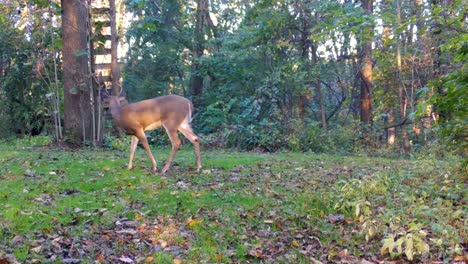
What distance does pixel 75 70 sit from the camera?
13.1m

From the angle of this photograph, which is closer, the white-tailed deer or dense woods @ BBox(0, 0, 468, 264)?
dense woods @ BBox(0, 0, 468, 264)

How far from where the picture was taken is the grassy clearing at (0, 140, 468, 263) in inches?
215

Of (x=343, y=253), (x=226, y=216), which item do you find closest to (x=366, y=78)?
(x=226, y=216)

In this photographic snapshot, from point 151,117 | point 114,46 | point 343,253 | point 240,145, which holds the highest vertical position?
point 114,46

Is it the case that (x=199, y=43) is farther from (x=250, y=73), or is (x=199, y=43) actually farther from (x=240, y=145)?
(x=240, y=145)

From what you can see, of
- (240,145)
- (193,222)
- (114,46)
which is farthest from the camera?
(240,145)

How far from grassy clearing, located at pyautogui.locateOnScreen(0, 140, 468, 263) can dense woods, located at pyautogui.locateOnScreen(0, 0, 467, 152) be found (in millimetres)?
5025

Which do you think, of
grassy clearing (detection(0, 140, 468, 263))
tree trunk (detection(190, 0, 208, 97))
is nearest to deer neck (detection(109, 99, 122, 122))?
grassy clearing (detection(0, 140, 468, 263))

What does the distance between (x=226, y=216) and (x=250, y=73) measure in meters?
12.7

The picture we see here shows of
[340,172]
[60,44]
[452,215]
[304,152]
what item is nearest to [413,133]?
[304,152]

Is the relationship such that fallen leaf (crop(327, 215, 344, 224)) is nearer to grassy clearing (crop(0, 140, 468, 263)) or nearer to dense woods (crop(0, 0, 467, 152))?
grassy clearing (crop(0, 140, 468, 263))

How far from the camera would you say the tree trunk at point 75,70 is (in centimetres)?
1309

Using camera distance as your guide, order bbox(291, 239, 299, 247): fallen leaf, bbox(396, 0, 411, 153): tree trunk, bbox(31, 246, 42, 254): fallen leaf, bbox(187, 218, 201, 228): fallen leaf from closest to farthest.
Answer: bbox(31, 246, 42, 254): fallen leaf, bbox(291, 239, 299, 247): fallen leaf, bbox(187, 218, 201, 228): fallen leaf, bbox(396, 0, 411, 153): tree trunk

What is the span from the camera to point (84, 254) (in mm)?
5215
